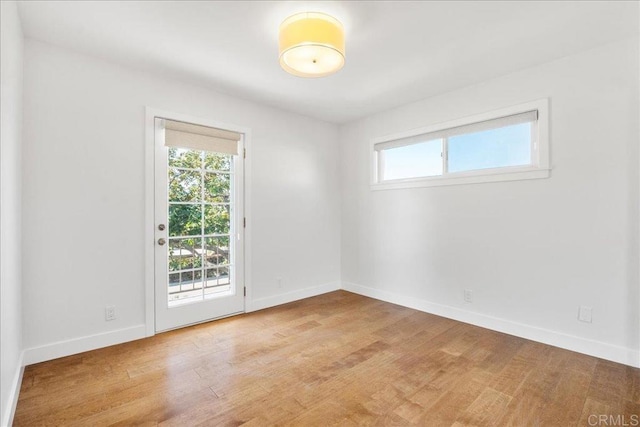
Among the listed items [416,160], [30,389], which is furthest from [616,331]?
[30,389]

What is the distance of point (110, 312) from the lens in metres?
2.64

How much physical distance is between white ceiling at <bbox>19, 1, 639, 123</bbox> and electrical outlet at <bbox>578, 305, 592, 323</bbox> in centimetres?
212

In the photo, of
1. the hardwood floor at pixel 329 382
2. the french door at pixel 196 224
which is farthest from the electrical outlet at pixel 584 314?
the french door at pixel 196 224

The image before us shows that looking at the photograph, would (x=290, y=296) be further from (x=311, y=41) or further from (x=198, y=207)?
(x=311, y=41)

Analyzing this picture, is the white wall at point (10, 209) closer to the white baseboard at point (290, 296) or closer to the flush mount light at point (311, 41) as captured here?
the flush mount light at point (311, 41)

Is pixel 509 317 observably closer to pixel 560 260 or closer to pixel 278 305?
pixel 560 260

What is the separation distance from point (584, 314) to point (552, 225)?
75cm

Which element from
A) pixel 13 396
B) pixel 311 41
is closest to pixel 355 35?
pixel 311 41

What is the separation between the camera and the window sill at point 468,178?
108 inches

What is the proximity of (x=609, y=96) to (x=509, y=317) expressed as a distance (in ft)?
6.69

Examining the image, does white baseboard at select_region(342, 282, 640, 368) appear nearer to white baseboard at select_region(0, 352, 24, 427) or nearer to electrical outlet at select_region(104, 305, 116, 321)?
electrical outlet at select_region(104, 305, 116, 321)

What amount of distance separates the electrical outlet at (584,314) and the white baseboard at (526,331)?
0.16 metres

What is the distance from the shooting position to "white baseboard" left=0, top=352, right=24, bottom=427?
159cm

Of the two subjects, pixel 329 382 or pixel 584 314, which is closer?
pixel 329 382
